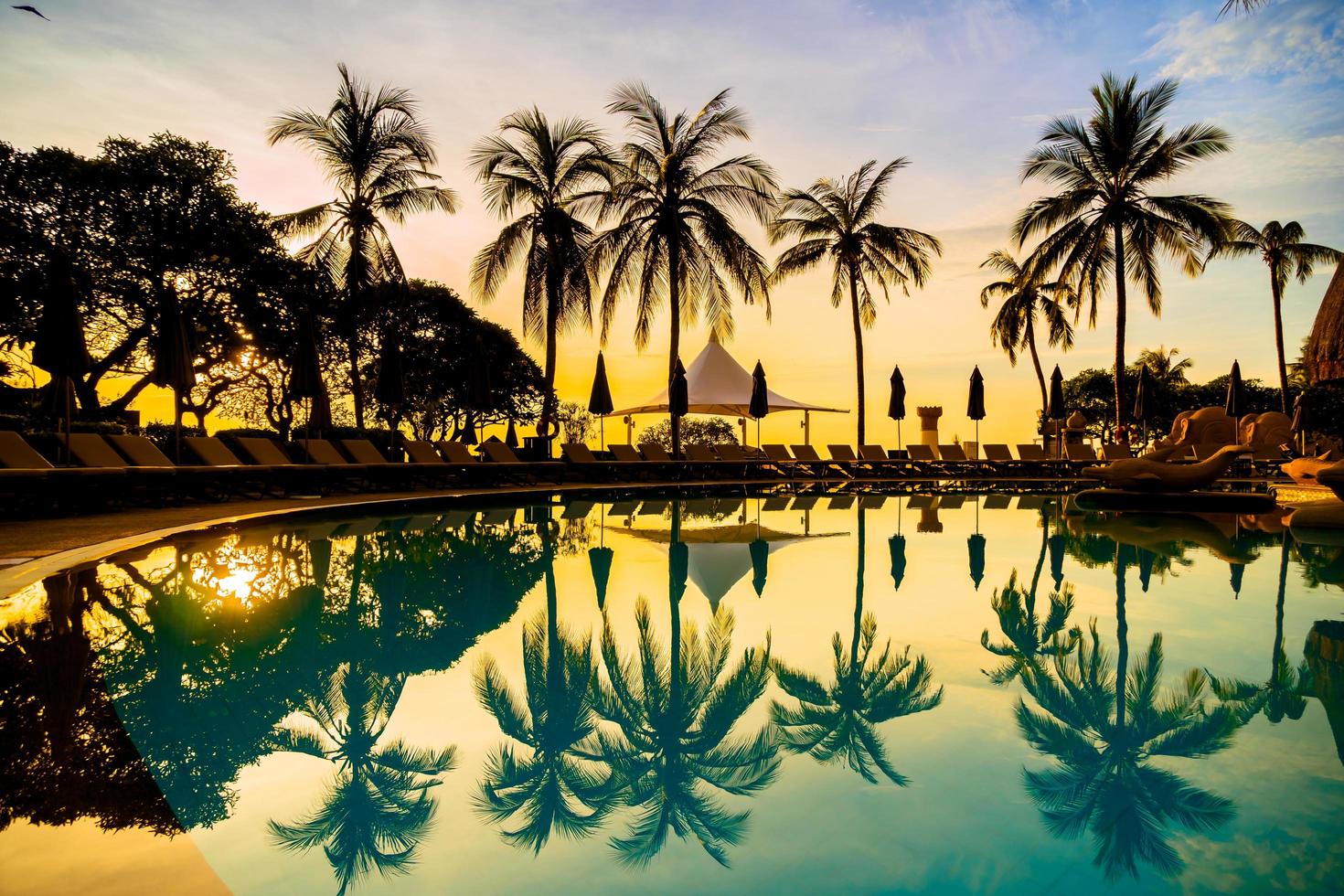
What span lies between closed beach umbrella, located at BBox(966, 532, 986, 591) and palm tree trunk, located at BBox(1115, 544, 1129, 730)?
43.0 inches

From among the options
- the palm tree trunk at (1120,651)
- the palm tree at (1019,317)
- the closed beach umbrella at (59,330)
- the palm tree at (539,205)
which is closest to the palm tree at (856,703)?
the palm tree trunk at (1120,651)

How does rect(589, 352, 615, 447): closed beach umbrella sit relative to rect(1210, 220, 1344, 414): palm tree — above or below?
below

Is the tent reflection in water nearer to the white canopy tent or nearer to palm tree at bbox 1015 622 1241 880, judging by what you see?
the white canopy tent

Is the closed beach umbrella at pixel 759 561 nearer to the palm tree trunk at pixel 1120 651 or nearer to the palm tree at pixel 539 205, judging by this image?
the palm tree trunk at pixel 1120 651

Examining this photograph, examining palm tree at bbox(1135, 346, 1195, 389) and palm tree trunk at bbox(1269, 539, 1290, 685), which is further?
palm tree at bbox(1135, 346, 1195, 389)

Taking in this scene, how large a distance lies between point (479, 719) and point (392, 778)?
0.61 m

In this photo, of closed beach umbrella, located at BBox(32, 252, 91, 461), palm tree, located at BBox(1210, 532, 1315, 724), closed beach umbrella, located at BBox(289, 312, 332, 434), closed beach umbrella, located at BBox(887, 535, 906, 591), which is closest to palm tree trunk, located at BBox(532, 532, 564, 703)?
closed beach umbrella, located at BBox(887, 535, 906, 591)

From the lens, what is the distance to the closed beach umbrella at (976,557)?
7.18 metres

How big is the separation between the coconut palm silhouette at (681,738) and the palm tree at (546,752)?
0.31 feet

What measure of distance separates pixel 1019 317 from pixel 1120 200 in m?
9.97

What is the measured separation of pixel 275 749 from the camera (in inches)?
124

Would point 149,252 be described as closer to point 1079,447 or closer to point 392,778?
point 392,778

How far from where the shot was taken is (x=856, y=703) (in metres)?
3.69

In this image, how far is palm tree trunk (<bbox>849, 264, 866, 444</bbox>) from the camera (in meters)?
26.2
